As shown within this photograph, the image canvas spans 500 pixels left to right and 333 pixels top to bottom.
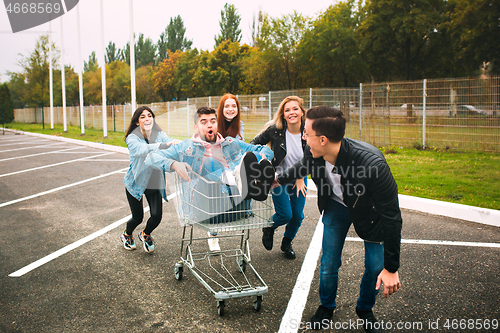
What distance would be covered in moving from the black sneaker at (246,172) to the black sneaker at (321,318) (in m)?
1.14

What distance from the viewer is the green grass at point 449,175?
22.6 feet

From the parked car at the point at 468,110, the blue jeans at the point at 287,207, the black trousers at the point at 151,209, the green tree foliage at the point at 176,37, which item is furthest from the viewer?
the green tree foliage at the point at 176,37

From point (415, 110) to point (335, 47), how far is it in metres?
27.2

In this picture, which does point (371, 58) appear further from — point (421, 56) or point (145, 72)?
point (145, 72)

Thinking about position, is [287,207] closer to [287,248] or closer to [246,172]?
[287,248]

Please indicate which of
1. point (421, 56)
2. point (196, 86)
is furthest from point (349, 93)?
point (196, 86)

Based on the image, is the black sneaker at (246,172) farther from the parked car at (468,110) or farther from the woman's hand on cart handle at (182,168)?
the parked car at (468,110)

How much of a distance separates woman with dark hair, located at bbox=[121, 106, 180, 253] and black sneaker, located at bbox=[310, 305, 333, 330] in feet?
7.58

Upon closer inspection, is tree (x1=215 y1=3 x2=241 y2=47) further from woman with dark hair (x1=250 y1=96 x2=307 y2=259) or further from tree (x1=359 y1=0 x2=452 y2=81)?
woman with dark hair (x1=250 y1=96 x2=307 y2=259)

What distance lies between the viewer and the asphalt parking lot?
3158 mm

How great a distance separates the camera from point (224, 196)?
3.39m

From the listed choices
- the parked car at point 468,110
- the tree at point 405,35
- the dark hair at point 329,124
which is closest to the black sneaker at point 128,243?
the dark hair at point 329,124

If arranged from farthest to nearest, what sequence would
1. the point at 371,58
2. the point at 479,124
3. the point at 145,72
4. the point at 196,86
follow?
the point at 145,72 < the point at 196,86 < the point at 371,58 < the point at 479,124

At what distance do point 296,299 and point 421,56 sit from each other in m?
36.6
